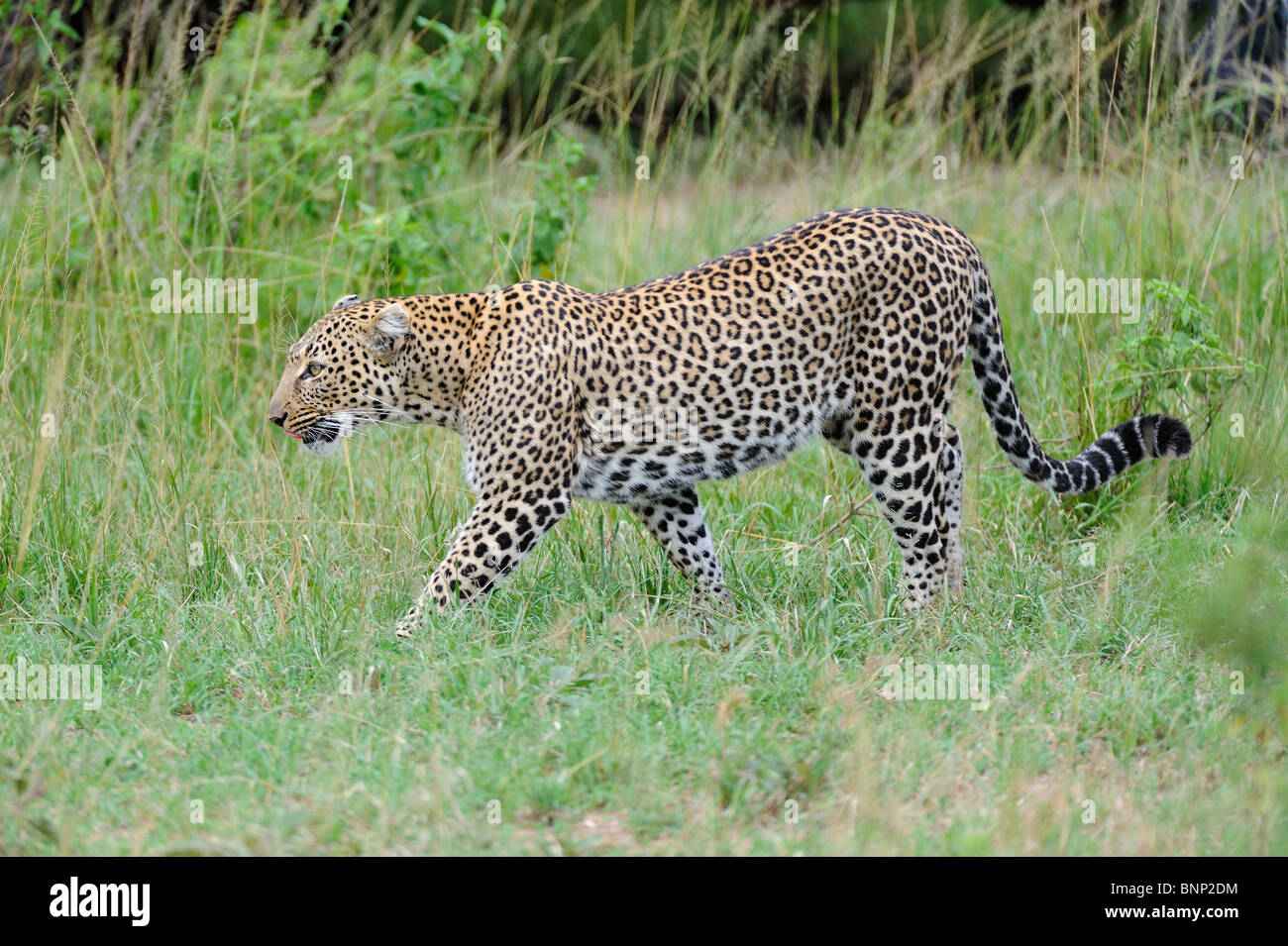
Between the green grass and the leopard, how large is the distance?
485 millimetres

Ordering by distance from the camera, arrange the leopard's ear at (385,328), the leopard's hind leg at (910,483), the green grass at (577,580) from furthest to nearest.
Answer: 1. the leopard's hind leg at (910,483)
2. the leopard's ear at (385,328)
3. the green grass at (577,580)

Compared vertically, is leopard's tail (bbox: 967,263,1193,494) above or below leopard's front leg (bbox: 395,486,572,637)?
above

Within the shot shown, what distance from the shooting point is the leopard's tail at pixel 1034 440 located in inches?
243

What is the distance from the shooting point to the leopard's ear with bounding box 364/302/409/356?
233 inches

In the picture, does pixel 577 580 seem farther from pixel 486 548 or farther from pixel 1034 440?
pixel 1034 440

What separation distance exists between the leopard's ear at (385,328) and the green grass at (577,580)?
100cm

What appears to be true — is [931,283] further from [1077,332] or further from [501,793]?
[501,793]

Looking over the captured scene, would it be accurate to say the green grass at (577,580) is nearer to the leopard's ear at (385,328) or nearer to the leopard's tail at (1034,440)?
the leopard's tail at (1034,440)

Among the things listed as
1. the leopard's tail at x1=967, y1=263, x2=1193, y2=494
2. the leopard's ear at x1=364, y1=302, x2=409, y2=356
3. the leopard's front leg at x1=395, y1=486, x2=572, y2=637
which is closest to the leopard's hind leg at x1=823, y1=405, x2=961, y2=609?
the leopard's tail at x1=967, y1=263, x2=1193, y2=494

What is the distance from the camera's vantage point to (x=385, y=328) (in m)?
5.94

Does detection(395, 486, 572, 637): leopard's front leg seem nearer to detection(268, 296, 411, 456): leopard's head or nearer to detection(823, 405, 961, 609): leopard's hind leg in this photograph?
detection(268, 296, 411, 456): leopard's head

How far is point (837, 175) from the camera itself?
980 centimetres

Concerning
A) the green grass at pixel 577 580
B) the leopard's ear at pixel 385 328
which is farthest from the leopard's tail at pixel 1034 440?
the leopard's ear at pixel 385 328

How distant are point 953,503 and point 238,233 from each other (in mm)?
4587
